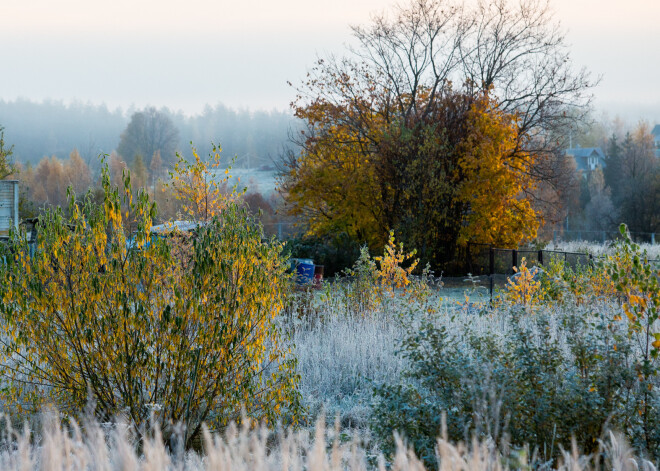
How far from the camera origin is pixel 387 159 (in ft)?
57.2

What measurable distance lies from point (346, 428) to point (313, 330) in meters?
2.54

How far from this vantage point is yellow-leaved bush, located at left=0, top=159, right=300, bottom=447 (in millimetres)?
3910

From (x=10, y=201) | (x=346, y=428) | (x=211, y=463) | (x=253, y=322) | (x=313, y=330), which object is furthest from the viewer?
(x=10, y=201)

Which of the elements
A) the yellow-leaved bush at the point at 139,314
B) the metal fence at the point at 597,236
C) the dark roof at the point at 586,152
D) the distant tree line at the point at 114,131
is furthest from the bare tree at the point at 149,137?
the yellow-leaved bush at the point at 139,314

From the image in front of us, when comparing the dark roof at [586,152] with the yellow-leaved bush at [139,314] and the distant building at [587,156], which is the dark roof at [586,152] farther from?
the yellow-leaved bush at [139,314]

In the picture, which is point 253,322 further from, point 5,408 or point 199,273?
point 5,408

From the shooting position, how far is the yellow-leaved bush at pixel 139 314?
12.8 feet

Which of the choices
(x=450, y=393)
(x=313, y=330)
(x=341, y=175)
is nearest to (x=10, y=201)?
(x=341, y=175)

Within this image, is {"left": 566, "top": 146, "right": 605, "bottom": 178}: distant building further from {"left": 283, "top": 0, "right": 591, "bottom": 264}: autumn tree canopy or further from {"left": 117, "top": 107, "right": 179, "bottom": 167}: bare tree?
{"left": 283, "top": 0, "right": 591, "bottom": 264}: autumn tree canopy

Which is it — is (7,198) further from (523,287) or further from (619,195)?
(619,195)

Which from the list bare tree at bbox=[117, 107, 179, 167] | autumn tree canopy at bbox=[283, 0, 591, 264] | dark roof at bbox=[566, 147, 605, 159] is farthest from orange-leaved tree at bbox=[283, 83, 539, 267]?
dark roof at bbox=[566, 147, 605, 159]

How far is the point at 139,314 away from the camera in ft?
12.7

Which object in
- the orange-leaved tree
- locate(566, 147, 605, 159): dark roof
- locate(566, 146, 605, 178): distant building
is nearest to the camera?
the orange-leaved tree

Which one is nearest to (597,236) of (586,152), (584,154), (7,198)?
(7,198)
